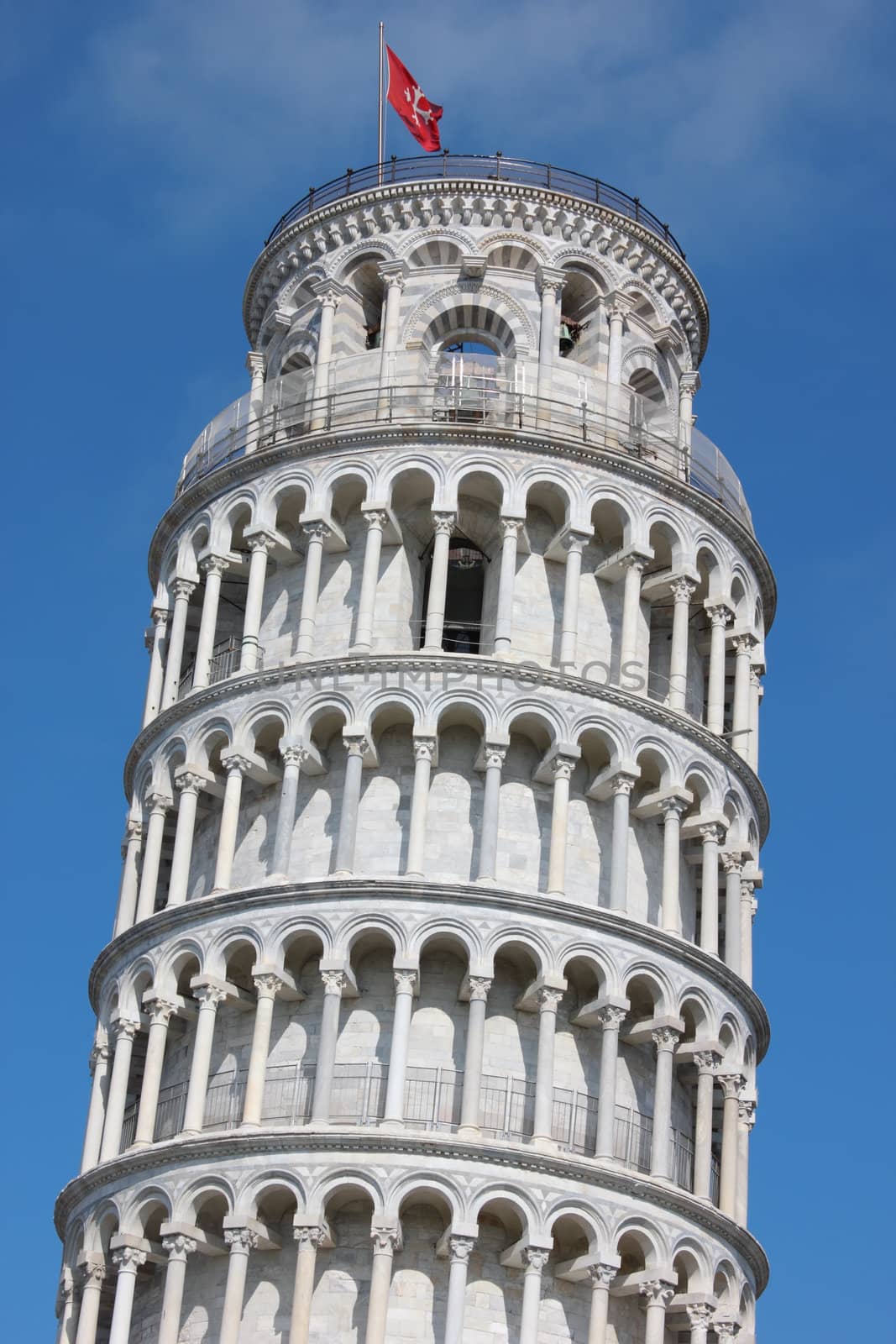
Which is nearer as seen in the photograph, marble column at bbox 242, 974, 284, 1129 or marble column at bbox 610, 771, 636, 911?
marble column at bbox 242, 974, 284, 1129

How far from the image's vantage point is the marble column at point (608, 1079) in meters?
41.4

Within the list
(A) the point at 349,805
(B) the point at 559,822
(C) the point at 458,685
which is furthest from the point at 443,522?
(B) the point at 559,822

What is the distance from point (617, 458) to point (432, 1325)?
17142mm

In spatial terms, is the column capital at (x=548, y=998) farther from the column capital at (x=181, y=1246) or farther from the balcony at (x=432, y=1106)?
the column capital at (x=181, y=1246)

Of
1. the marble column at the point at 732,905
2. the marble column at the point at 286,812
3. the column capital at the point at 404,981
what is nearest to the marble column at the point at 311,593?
the marble column at the point at 286,812

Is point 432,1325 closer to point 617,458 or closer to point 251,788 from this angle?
point 251,788

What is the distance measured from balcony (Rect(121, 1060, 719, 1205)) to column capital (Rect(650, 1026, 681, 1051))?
1.27 meters

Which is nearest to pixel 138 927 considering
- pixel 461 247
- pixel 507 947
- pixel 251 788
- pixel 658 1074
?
pixel 251 788

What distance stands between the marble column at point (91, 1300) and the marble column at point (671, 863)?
463 inches

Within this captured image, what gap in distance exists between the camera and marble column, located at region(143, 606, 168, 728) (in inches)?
1933

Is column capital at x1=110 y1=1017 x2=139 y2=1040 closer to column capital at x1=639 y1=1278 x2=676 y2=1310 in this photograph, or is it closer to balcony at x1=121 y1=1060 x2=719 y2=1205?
balcony at x1=121 y1=1060 x2=719 y2=1205

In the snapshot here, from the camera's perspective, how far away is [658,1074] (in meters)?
42.9

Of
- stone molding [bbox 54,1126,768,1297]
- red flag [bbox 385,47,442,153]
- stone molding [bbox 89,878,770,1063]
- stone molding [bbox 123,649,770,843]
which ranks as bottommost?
stone molding [bbox 54,1126,768,1297]

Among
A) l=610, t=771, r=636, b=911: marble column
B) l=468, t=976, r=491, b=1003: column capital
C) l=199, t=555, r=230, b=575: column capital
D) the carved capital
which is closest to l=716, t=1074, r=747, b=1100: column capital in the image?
l=610, t=771, r=636, b=911: marble column
